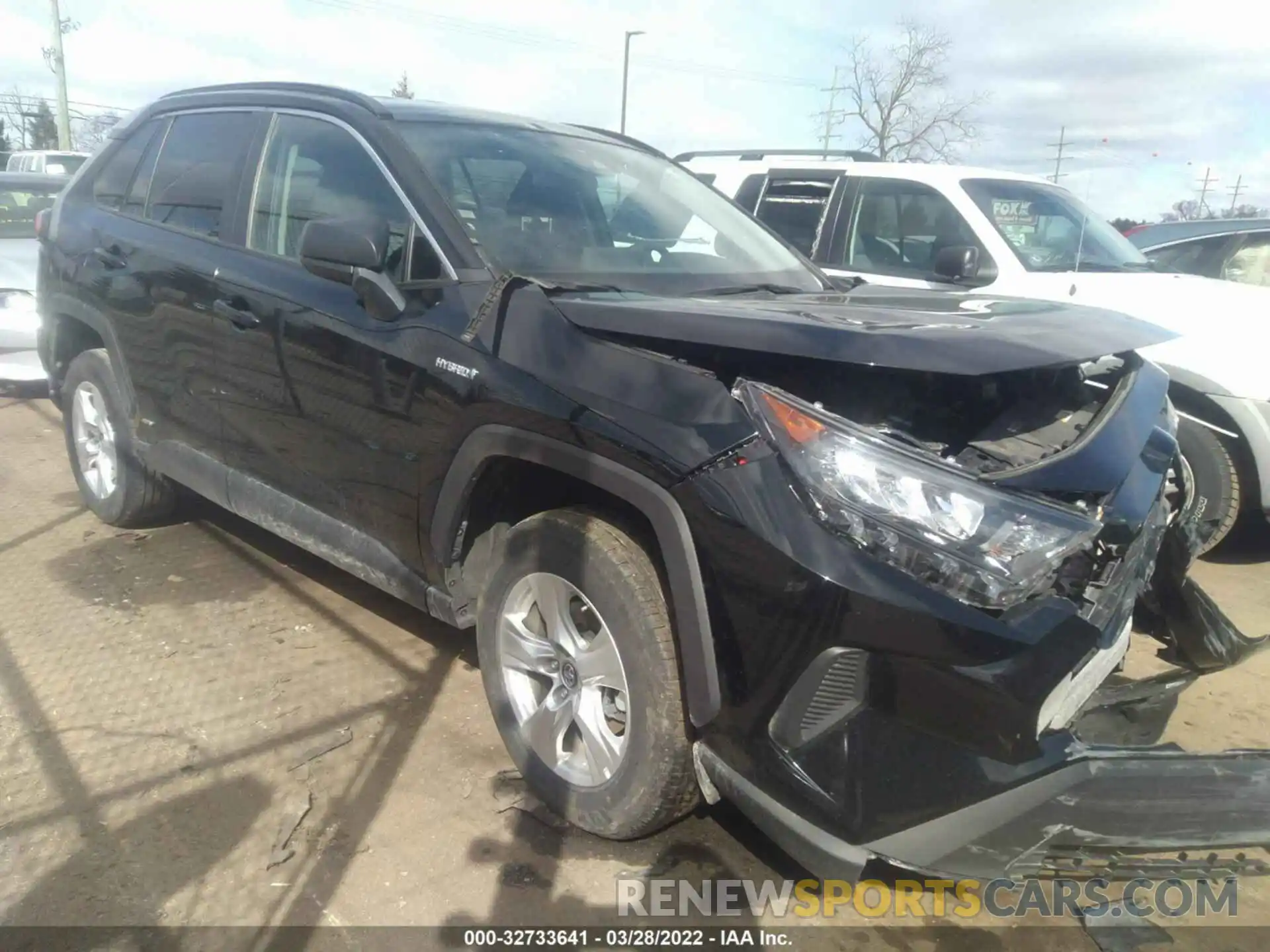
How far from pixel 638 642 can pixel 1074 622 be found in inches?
37.5

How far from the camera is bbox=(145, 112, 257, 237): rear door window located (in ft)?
12.4

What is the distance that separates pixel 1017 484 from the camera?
2021mm

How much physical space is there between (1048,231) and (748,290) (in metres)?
3.97

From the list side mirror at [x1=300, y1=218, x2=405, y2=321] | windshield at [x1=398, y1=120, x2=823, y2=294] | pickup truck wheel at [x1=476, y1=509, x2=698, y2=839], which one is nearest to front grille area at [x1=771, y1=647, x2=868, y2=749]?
pickup truck wheel at [x1=476, y1=509, x2=698, y2=839]

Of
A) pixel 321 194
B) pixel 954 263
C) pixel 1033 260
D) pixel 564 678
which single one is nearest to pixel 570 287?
pixel 564 678

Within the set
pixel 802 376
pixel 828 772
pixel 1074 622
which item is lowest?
pixel 828 772

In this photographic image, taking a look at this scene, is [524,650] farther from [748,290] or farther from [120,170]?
[120,170]

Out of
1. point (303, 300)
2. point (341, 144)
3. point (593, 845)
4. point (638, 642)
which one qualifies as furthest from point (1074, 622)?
point (341, 144)

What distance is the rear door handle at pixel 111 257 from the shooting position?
13.6ft

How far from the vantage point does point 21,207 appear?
8.27m

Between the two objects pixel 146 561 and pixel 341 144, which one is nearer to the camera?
pixel 341 144

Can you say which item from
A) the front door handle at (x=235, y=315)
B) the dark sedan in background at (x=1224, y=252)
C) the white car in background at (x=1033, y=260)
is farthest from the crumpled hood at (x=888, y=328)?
the dark sedan in background at (x=1224, y=252)

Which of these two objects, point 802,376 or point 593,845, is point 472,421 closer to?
point 802,376

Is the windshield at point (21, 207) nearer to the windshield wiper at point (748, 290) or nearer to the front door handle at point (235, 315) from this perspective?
the front door handle at point (235, 315)
